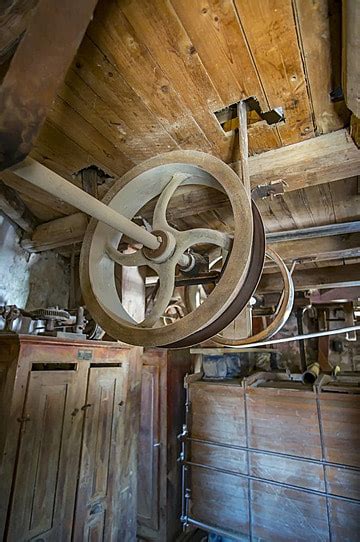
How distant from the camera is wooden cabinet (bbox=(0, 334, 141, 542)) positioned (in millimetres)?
1371

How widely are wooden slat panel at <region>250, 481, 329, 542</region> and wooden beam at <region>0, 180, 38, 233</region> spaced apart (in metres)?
2.49

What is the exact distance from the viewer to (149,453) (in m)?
2.81

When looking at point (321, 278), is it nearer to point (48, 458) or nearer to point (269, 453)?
point (269, 453)

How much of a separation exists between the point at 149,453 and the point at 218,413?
791mm

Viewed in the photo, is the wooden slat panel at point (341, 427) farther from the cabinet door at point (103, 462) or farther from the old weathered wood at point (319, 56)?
Result: the old weathered wood at point (319, 56)

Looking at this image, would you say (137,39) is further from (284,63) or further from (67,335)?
(67,335)

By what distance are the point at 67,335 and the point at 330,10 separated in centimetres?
169

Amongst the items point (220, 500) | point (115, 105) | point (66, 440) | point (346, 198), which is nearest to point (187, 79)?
point (115, 105)

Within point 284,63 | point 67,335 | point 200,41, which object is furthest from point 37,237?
point 284,63

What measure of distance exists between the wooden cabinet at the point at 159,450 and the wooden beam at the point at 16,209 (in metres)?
1.63

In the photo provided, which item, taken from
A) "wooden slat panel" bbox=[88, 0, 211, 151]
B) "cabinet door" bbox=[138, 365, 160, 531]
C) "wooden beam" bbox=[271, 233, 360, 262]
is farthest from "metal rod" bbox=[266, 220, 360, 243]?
"cabinet door" bbox=[138, 365, 160, 531]

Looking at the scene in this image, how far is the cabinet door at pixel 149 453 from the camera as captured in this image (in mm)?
2736

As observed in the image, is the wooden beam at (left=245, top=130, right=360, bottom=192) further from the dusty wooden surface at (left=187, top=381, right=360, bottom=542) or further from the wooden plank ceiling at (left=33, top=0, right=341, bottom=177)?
the dusty wooden surface at (left=187, top=381, right=360, bottom=542)

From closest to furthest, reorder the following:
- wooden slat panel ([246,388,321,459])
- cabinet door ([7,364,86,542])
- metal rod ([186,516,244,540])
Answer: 1. cabinet door ([7,364,86,542])
2. wooden slat panel ([246,388,321,459])
3. metal rod ([186,516,244,540])
